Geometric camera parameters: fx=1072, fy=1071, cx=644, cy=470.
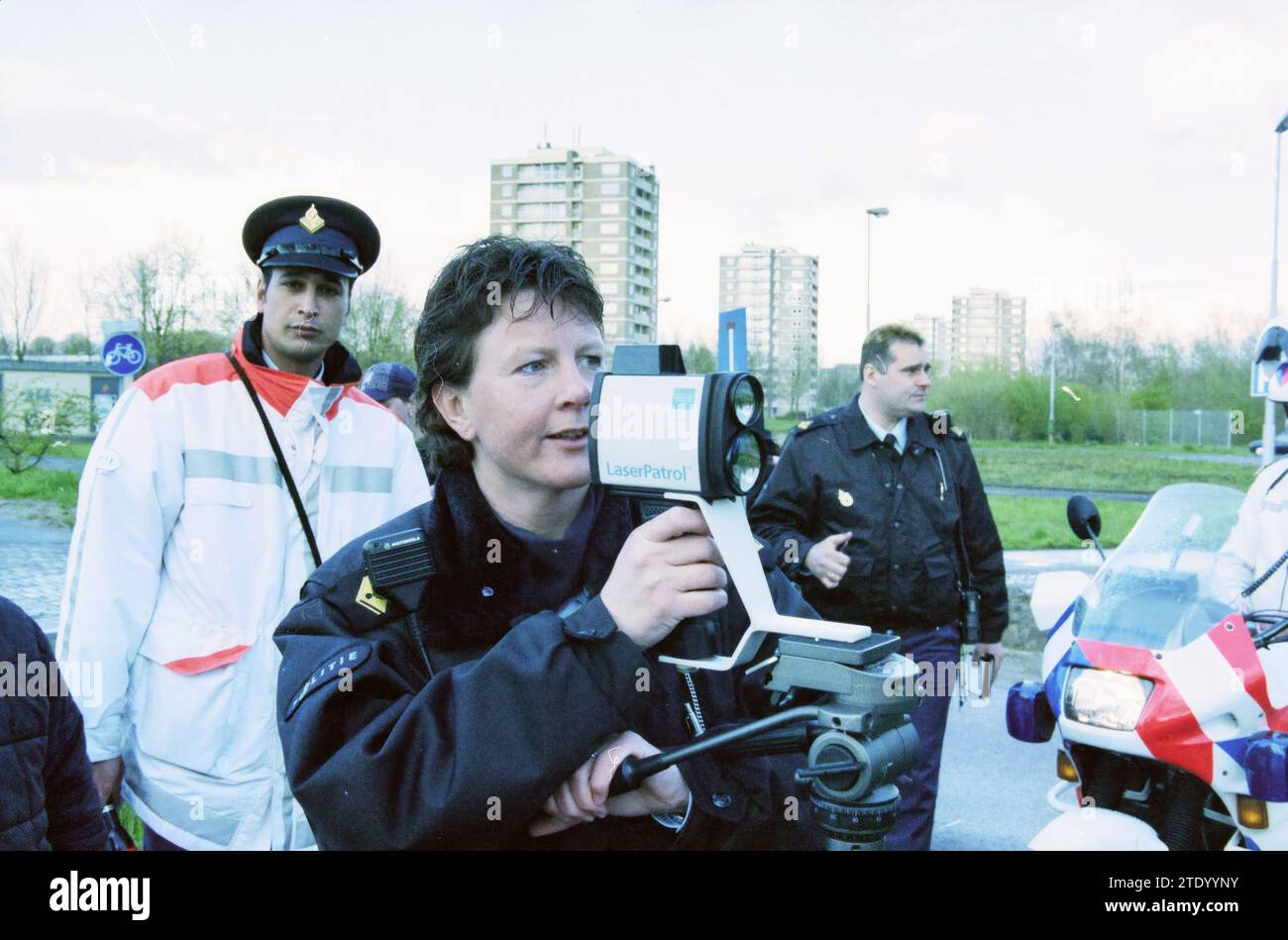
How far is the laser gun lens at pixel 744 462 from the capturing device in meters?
1.22

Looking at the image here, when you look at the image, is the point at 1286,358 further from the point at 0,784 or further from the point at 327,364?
the point at 0,784

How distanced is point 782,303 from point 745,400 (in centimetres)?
2774

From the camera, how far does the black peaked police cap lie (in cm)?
288

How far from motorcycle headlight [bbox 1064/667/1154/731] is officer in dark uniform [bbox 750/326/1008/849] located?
1.29 m

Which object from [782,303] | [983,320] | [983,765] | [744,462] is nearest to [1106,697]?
[744,462]

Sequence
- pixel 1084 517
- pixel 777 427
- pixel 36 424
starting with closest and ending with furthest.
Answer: pixel 1084 517 → pixel 36 424 → pixel 777 427

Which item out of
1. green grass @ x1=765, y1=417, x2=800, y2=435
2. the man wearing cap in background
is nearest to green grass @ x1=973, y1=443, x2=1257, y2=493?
green grass @ x1=765, y1=417, x2=800, y2=435

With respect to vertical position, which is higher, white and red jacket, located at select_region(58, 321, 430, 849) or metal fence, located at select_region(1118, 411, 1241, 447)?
metal fence, located at select_region(1118, 411, 1241, 447)

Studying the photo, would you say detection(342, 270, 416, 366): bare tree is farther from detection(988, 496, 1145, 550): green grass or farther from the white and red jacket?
the white and red jacket

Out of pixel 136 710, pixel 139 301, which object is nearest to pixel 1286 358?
pixel 136 710

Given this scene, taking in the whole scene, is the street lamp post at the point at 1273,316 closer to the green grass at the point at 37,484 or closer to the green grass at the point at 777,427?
the green grass at the point at 777,427

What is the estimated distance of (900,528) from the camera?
4.51 meters

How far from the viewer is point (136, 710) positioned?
2510mm

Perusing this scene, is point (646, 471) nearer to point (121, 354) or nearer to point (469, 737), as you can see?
point (469, 737)
